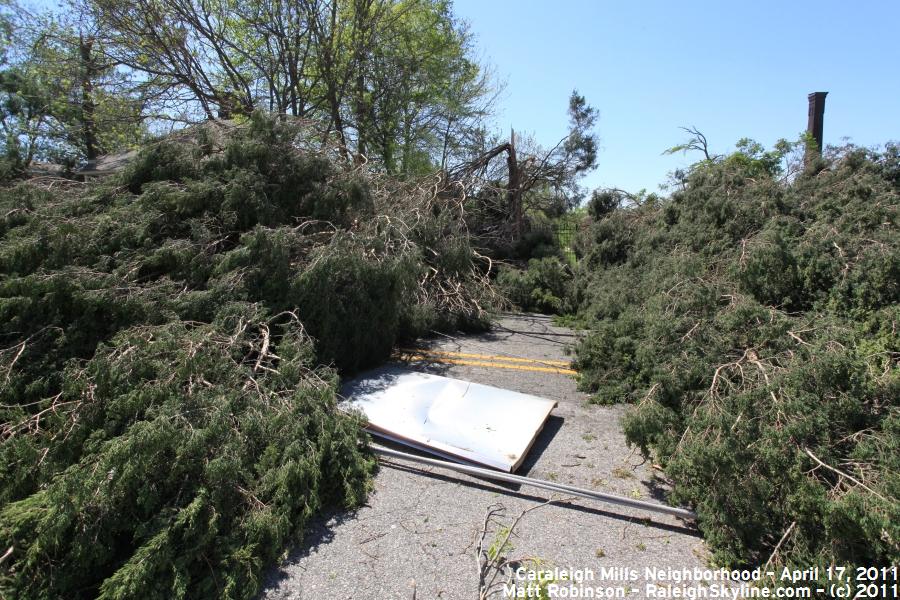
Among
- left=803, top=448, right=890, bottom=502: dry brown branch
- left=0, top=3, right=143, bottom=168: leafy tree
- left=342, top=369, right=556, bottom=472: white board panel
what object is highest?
left=0, top=3, right=143, bottom=168: leafy tree

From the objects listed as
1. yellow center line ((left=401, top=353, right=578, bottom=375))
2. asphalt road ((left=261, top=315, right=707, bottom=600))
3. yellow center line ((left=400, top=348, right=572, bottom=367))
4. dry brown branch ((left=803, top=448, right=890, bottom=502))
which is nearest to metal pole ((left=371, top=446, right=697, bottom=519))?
asphalt road ((left=261, top=315, right=707, bottom=600))

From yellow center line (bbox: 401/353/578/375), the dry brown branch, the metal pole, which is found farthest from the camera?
yellow center line (bbox: 401/353/578/375)

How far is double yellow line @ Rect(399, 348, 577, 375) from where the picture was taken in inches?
258

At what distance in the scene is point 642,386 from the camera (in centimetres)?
514

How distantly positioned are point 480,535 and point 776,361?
8.48ft

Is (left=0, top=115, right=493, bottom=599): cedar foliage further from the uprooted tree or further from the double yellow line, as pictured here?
the uprooted tree

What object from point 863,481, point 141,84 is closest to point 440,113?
point 141,84

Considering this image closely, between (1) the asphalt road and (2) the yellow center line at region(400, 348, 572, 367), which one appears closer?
(1) the asphalt road

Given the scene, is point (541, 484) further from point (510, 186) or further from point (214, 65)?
point (214, 65)

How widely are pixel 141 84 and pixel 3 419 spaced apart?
13.2m

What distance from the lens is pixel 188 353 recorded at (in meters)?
3.85

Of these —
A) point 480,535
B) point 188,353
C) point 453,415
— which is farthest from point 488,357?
point 188,353

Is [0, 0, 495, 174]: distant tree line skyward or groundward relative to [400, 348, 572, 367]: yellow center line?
skyward

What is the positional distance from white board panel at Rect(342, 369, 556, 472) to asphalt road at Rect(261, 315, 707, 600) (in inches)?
8.1
